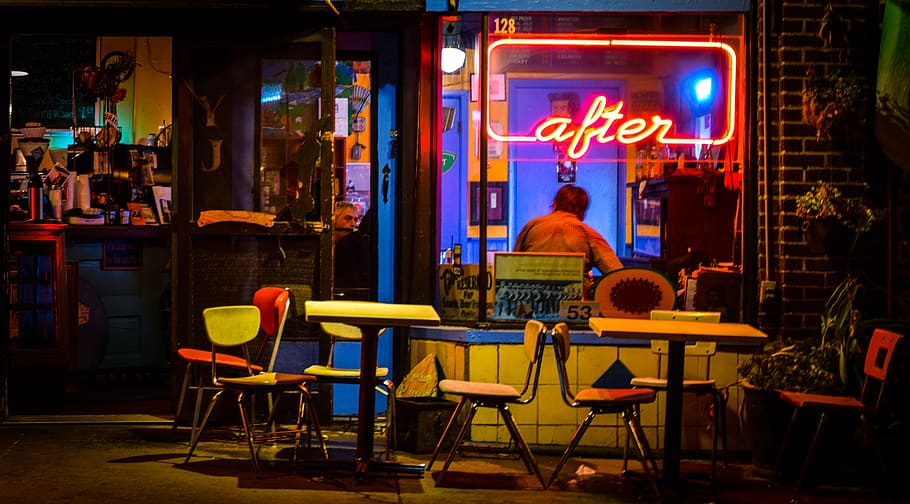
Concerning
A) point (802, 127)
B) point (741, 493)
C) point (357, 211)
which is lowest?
point (741, 493)

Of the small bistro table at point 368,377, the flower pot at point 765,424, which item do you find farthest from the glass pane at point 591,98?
the flower pot at point 765,424

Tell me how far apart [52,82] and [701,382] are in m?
7.84

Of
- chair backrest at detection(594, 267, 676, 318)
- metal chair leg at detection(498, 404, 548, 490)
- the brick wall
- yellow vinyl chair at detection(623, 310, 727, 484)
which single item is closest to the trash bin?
A: metal chair leg at detection(498, 404, 548, 490)

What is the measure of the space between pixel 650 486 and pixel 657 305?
1668 mm

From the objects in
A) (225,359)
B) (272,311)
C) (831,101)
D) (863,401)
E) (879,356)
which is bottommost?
(863,401)

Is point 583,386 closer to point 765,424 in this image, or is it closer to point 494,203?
point 765,424

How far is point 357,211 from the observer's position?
8.95m

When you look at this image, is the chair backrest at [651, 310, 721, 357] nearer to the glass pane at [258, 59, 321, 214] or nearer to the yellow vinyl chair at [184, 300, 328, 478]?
the yellow vinyl chair at [184, 300, 328, 478]

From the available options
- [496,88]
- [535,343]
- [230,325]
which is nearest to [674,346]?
[535,343]

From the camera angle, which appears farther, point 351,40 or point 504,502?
point 351,40

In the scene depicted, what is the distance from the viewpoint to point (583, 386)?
26.1 ft

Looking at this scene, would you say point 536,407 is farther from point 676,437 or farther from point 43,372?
point 43,372

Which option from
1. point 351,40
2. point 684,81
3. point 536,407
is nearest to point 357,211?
point 351,40

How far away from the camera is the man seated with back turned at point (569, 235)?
8.29 metres
